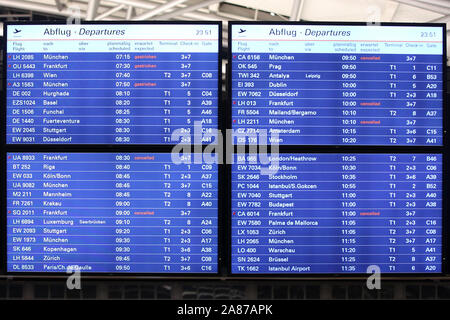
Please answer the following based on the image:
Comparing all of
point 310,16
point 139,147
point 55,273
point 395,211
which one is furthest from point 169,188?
point 310,16

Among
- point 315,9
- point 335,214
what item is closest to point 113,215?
point 335,214

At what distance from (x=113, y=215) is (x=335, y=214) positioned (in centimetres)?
140

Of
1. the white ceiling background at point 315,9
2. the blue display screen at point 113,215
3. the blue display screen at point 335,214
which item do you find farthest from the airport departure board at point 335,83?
the white ceiling background at point 315,9

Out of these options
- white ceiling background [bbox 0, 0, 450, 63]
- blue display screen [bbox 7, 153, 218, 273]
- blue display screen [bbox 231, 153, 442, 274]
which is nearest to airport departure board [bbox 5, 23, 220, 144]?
blue display screen [bbox 7, 153, 218, 273]

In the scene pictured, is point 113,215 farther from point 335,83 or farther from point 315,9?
point 315,9

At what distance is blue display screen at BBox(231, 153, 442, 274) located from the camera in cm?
365

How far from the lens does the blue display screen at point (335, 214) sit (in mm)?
3654

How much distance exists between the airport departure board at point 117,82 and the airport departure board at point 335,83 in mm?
244

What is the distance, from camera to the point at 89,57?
3760 millimetres

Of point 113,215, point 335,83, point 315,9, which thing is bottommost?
point 113,215

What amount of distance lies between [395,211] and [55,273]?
2182mm

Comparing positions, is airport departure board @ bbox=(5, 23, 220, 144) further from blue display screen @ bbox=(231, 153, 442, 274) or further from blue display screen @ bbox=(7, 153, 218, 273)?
blue display screen @ bbox=(231, 153, 442, 274)

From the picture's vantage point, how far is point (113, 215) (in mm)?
3678
